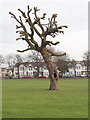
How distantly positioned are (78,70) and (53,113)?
425 ft

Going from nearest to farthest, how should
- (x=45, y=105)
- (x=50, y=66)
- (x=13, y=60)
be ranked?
1. (x=45, y=105)
2. (x=50, y=66)
3. (x=13, y=60)

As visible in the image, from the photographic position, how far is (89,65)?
92.9 metres

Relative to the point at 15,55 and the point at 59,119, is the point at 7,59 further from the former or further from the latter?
the point at 59,119

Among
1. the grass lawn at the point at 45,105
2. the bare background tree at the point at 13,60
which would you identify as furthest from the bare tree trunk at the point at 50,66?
the bare background tree at the point at 13,60

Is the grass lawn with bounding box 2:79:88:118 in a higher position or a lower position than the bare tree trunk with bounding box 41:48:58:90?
lower

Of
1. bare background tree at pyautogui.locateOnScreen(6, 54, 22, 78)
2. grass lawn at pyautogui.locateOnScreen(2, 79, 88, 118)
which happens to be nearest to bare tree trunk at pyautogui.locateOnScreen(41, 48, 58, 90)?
grass lawn at pyautogui.locateOnScreen(2, 79, 88, 118)

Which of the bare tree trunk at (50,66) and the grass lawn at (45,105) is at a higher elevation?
the bare tree trunk at (50,66)

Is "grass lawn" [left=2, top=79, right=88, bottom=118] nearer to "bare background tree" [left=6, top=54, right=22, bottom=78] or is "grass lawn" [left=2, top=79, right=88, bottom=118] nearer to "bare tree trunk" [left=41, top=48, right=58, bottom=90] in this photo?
"bare tree trunk" [left=41, top=48, right=58, bottom=90]

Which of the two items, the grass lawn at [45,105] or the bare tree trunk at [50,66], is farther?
the bare tree trunk at [50,66]

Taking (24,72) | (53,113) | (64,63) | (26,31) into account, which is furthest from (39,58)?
(53,113)

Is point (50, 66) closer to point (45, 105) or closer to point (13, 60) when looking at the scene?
point (45, 105)

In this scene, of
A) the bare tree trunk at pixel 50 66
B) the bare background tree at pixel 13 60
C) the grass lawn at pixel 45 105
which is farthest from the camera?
the bare background tree at pixel 13 60

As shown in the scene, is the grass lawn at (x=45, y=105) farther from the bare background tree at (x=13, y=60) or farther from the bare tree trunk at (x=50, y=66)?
the bare background tree at (x=13, y=60)

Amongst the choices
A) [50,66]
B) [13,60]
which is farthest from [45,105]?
[13,60]
